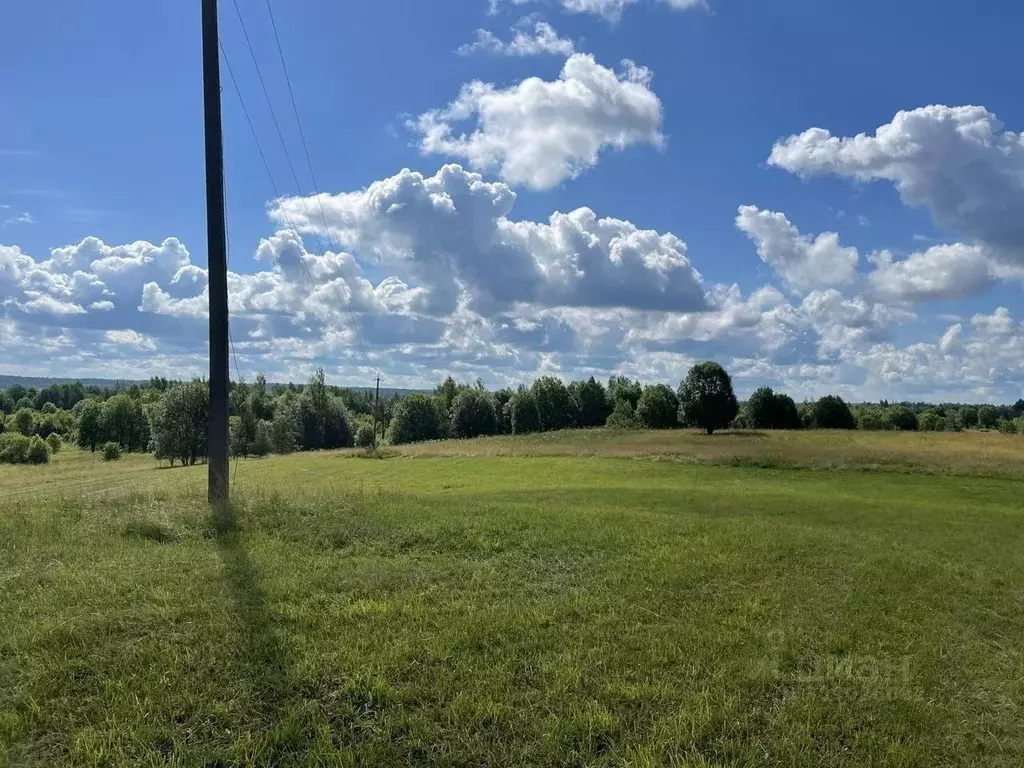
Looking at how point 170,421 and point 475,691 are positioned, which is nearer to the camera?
point 475,691

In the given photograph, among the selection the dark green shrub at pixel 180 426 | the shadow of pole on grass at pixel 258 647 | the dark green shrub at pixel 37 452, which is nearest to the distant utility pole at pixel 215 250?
the shadow of pole on grass at pixel 258 647

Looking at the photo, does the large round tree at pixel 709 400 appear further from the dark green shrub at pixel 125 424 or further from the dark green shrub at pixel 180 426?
the dark green shrub at pixel 125 424

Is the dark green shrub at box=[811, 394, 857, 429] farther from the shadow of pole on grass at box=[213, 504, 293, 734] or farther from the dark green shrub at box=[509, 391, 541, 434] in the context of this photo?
the shadow of pole on grass at box=[213, 504, 293, 734]

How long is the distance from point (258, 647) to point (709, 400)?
236 feet

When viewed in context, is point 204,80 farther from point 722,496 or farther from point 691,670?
point 722,496

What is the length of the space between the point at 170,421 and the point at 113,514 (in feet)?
228

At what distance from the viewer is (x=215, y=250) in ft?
46.1

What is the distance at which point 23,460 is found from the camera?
93312 mm

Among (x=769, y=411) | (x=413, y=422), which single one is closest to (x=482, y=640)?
(x=769, y=411)

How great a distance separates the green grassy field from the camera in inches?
194

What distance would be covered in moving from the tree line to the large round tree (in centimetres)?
11

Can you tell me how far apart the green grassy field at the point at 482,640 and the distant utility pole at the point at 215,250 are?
4.14ft

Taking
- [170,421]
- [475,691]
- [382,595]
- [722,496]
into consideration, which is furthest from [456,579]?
A: [170,421]

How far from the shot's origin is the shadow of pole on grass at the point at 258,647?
5258mm
